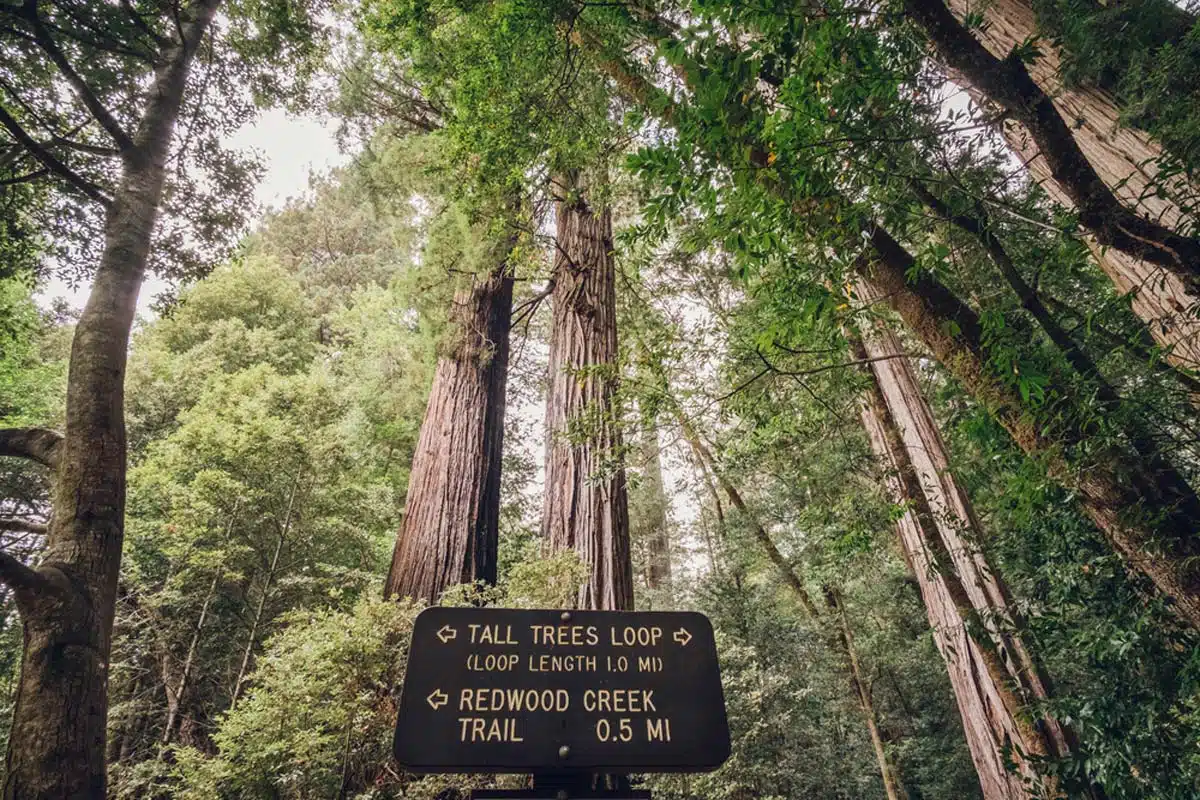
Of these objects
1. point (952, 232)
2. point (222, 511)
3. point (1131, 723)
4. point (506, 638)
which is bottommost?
point (1131, 723)

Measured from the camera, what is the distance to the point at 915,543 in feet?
16.1

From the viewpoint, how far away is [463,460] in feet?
17.1

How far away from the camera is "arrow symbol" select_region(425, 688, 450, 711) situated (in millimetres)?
1501

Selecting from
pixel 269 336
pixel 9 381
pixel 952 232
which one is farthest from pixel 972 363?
pixel 9 381

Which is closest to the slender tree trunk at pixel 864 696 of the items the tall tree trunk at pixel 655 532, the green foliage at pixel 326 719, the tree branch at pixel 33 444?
the tall tree trunk at pixel 655 532

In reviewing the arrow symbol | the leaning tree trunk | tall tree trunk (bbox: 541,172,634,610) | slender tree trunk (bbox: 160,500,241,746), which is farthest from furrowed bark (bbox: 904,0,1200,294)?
slender tree trunk (bbox: 160,500,241,746)

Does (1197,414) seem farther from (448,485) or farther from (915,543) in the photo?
(448,485)

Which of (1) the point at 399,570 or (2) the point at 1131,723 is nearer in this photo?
(2) the point at 1131,723

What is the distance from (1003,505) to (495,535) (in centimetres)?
387

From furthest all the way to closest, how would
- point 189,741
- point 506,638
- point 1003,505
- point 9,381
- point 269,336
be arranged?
point 269,336 < point 9,381 < point 189,741 < point 1003,505 < point 506,638

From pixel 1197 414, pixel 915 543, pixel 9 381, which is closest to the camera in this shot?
pixel 1197 414

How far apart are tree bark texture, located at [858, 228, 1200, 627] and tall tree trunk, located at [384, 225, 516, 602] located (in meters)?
3.50

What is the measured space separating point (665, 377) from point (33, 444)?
3394 millimetres

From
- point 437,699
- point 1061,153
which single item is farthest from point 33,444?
point 1061,153
